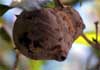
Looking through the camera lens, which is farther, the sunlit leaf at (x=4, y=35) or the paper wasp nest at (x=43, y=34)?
the sunlit leaf at (x=4, y=35)

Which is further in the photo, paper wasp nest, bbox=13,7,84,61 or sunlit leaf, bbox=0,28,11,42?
sunlit leaf, bbox=0,28,11,42

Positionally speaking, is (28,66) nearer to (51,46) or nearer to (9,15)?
(9,15)

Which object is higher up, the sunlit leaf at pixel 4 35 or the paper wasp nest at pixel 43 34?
the paper wasp nest at pixel 43 34

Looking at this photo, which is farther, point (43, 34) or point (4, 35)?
point (4, 35)

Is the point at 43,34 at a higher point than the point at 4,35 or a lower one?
higher

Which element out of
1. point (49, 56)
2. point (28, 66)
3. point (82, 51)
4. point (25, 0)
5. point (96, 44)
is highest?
point (25, 0)

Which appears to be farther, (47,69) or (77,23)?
(47,69)

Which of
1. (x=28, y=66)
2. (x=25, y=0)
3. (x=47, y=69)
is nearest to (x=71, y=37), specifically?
(x=25, y=0)

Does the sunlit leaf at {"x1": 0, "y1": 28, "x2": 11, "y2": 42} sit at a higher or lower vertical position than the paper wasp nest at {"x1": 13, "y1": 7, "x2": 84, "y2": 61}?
lower
